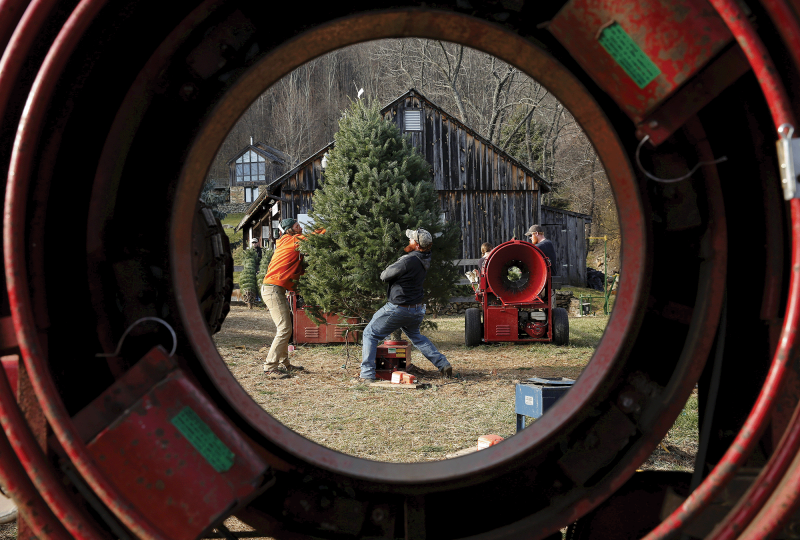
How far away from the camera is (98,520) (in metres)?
1.63

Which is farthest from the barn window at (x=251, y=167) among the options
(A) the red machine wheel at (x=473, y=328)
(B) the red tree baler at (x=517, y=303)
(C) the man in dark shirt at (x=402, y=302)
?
(C) the man in dark shirt at (x=402, y=302)

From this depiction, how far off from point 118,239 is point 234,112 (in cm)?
51

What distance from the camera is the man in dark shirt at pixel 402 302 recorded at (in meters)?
7.04

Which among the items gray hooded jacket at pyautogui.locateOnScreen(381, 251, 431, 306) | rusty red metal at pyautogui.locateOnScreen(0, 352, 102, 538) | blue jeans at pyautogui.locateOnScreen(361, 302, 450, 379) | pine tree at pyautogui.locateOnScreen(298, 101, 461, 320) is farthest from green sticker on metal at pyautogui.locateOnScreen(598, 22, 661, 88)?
pine tree at pyautogui.locateOnScreen(298, 101, 461, 320)

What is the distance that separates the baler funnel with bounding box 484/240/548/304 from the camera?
9.33 m

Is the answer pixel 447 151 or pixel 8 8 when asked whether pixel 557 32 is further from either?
pixel 447 151

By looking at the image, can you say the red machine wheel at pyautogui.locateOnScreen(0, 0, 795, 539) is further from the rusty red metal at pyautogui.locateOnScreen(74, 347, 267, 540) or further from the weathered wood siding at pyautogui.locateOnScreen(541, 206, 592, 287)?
the weathered wood siding at pyautogui.locateOnScreen(541, 206, 592, 287)

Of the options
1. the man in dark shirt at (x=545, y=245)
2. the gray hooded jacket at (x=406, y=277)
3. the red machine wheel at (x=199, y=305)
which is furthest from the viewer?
the man in dark shirt at (x=545, y=245)

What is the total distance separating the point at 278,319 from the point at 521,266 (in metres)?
4.19

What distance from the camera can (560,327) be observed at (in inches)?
379

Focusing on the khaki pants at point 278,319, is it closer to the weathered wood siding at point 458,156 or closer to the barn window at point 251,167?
the weathered wood siding at point 458,156

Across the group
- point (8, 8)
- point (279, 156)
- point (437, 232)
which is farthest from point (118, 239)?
point (279, 156)

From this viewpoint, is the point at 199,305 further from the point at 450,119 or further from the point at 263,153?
the point at 263,153

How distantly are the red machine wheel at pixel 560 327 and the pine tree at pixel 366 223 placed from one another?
1796mm
